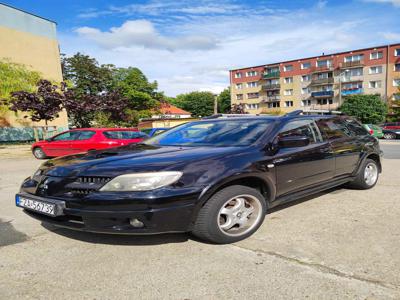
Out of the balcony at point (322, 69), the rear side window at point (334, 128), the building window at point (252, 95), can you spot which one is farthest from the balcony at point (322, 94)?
the rear side window at point (334, 128)

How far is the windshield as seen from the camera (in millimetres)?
3544

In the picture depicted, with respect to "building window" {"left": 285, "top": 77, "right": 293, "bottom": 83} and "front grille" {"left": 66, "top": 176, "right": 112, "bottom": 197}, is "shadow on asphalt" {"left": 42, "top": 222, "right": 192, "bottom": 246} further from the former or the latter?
"building window" {"left": 285, "top": 77, "right": 293, "bottom": 83}

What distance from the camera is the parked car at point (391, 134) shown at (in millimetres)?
23828

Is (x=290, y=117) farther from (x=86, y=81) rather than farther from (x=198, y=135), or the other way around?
(x=86, y=81)

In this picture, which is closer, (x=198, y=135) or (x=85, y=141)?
(x=198, y=135)

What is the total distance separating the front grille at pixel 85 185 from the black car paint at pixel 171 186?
1.0 inches

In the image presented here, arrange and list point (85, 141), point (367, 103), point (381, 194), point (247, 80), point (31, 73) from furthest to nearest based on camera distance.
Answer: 1. point (247, 80)
2. point (367, 103)
3. point (31, 73)
4. point (85, 141)
5. point (381, 194)

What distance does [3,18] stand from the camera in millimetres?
25219

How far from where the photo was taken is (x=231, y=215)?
308 cm

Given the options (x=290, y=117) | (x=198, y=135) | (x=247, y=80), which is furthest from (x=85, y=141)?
(x=247, y=80)

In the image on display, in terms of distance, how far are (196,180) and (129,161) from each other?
0.69 meters

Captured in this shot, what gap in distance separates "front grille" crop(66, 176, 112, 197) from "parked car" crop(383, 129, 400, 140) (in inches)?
1061

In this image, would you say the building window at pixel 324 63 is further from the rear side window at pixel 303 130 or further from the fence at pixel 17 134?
the rear side window at pixel 303 130

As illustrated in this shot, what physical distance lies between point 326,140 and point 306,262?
2.12 metres
